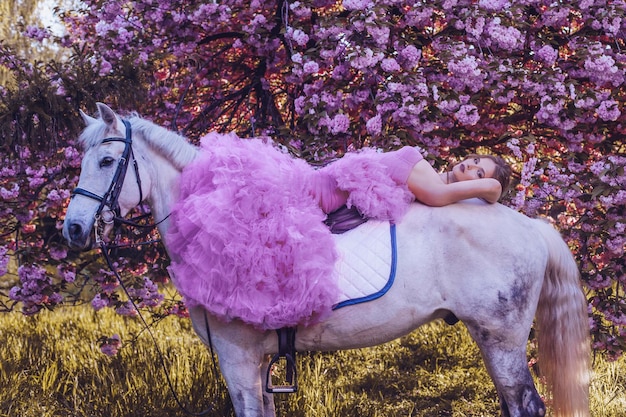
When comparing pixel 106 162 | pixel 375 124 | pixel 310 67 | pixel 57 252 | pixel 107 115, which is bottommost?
pixel 57 252

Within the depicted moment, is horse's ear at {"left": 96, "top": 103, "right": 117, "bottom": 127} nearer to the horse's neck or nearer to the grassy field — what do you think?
the horse's neck

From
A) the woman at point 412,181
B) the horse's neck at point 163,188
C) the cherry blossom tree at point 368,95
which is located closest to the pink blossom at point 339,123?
the cherry blossom tree at point 368,95

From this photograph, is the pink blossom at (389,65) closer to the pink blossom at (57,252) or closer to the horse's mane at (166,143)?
the horse's mane at (166,143)

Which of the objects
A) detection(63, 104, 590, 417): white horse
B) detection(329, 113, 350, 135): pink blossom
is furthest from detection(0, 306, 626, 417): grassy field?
detection(329, 113, 350, 135): pink blossom

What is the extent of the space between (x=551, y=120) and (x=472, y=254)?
4.93ft

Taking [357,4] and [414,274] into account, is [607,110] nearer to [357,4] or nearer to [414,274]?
[357,4]

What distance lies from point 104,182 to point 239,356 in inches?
40.5

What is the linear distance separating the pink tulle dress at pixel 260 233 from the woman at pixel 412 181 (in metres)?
0.01

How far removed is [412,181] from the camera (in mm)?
2877

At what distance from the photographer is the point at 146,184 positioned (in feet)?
9.44

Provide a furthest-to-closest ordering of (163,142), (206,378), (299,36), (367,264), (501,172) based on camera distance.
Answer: (206,378) < (299,36) < (501,172) < (163,142) < (367,264)

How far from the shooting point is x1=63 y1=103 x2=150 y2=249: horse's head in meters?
2.68

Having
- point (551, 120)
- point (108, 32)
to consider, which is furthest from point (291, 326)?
point (108, 32)

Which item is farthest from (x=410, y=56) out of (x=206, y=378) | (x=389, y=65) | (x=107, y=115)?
(x=206, y=378)
